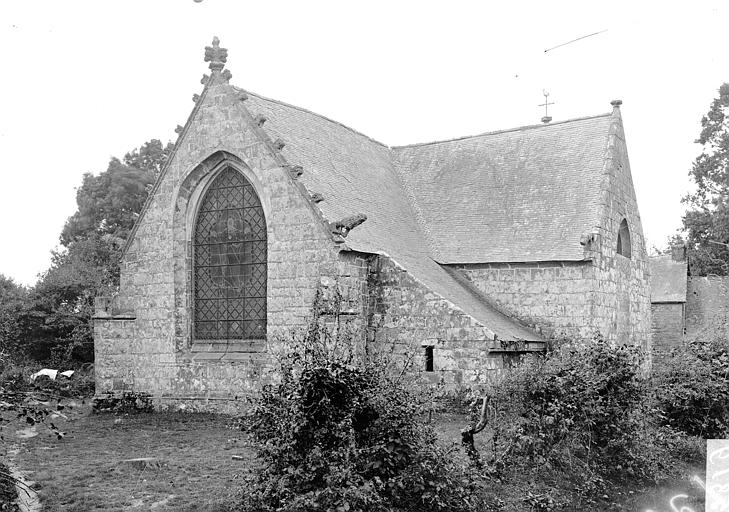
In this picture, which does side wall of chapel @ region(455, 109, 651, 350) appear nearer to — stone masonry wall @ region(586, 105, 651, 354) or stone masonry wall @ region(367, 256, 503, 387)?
stone masonry wall @ region(586, 105, 651, 354)

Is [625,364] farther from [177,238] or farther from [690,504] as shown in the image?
[177,238]

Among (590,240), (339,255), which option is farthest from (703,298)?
(339,255)

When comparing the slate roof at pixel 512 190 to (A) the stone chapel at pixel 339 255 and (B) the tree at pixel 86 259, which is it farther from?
(B) the tree at pixel 86 259

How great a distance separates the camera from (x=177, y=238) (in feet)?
62.9

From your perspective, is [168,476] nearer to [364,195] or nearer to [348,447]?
[348,447]

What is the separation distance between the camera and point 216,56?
18.5 m

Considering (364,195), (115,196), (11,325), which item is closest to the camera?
(364,195)

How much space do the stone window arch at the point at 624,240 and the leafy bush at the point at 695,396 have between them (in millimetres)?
6722

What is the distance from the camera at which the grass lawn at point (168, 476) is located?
10125 mm

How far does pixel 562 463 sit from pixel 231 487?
15.4 feet

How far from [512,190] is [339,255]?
23.4 ft

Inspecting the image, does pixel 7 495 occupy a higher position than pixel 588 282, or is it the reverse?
pixel 588 282

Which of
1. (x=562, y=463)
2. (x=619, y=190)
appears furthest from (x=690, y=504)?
(x=619, y=190)

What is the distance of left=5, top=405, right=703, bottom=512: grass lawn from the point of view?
10125mm
